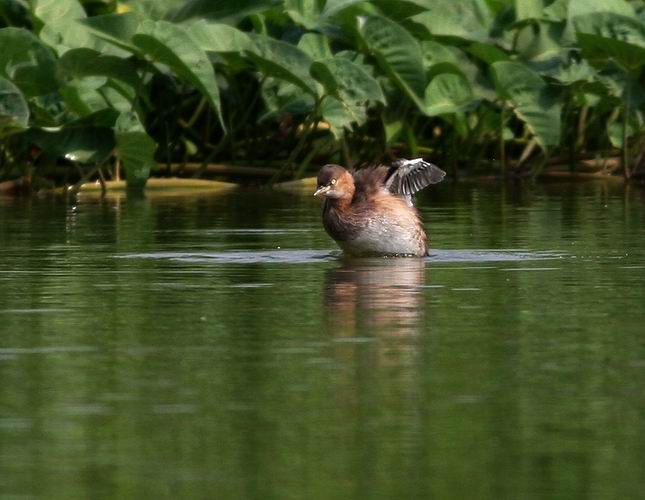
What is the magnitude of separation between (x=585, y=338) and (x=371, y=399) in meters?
1.61

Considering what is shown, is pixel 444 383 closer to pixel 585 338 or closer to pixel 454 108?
pixel 585 338

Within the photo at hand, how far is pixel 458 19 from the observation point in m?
19.2

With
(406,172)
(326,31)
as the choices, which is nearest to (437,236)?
(406,172)

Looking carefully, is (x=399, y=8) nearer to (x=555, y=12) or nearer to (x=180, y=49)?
(x=555, y=12)

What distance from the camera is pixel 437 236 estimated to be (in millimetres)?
13211

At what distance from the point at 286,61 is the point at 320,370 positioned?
34.6 feet

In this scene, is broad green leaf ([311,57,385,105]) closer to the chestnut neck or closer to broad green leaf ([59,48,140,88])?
broad green leaf ([59,48,140,88])

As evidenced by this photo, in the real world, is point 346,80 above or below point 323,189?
above

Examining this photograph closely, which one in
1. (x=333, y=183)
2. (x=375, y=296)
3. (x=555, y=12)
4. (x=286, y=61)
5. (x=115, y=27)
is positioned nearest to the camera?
(x=375, y=296)

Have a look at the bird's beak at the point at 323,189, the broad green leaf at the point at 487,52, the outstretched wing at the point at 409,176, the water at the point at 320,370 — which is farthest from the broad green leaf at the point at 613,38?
the bird's beak at the point at 323,189

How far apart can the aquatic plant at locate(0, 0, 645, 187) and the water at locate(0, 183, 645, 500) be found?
392 centimetres

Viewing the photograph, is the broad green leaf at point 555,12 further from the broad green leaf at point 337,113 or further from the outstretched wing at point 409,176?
the outstretched wing at point 409,176

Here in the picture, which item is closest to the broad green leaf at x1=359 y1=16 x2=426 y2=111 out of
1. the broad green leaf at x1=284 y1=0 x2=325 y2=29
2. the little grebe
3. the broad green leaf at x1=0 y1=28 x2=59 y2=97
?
the broad green leaf at x1=284 y1=0 x2=325 y2=29

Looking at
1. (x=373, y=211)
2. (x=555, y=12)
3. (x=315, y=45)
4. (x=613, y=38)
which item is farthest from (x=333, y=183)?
(x=555, y=12)
